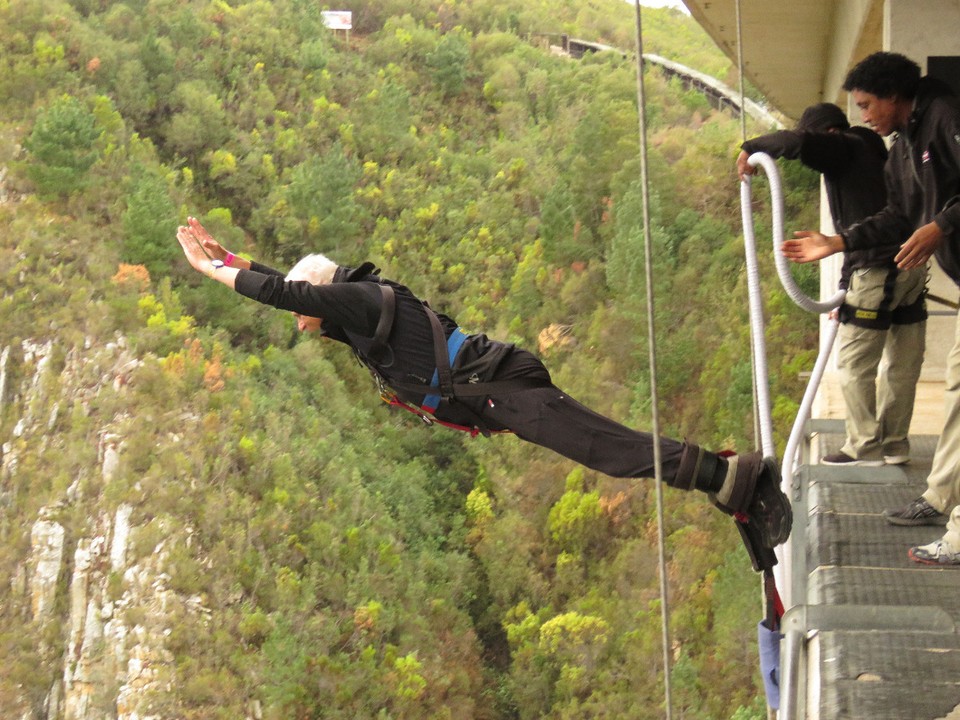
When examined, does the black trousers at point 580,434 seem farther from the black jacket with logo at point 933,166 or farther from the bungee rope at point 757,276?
the black jacket with logo at point 933,166

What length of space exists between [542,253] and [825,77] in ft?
36.9

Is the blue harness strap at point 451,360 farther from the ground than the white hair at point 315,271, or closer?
closer

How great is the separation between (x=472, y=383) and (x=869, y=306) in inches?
51.2

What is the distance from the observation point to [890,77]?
2.65 metres

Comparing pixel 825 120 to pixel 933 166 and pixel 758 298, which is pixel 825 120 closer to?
pixel 933 166

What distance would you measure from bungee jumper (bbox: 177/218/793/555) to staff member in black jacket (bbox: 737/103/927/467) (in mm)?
846

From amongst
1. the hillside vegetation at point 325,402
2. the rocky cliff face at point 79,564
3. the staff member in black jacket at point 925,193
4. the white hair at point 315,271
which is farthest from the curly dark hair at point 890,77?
the rocky cliff face at point 79,564

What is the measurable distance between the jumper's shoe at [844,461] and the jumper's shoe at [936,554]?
0.83 meters

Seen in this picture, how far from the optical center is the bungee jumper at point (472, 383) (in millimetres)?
2658

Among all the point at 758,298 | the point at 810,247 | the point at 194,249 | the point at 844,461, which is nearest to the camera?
the point at 758,298

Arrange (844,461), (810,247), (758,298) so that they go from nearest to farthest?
(758,298) → (810,247) → (844,461)

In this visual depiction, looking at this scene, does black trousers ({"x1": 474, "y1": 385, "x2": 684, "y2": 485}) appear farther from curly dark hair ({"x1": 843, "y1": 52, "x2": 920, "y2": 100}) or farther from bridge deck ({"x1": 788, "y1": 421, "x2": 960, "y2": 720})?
curly dark hair ({"x1": 843, "y1": 52, "x2": 920, "y2": 100})

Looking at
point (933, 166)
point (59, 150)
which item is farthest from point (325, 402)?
point (933, 166)

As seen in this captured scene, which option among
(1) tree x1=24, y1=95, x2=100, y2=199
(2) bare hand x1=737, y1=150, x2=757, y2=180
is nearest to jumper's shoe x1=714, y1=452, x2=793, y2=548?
(2) bare hand x1=737, y1=150, x2=757, y2=180
